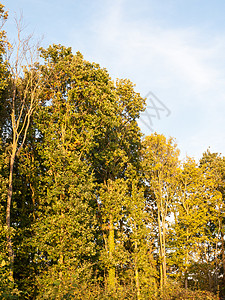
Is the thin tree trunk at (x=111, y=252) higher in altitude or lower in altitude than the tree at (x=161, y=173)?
lower

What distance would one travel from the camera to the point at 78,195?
17172 millimetres

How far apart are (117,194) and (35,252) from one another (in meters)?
8.02

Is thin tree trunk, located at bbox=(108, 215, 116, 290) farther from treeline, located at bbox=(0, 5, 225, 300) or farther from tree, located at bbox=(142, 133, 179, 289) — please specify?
tree, located at bbox=(142, 133, 179, 289)

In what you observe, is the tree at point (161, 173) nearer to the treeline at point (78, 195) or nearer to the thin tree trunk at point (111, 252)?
the treeline at point (78, 195)

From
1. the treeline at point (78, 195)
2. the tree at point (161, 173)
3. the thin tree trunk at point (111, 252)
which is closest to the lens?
the treeline at point (78, 195)

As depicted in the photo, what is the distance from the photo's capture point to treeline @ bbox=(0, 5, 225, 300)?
52.1 ft

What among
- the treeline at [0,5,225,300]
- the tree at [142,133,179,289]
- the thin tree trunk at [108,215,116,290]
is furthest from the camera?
the tree at [142,133,179,289]

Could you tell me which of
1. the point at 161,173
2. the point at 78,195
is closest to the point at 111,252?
the point at 78,195

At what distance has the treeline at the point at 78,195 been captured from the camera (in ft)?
52.1

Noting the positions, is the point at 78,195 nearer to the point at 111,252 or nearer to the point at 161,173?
the point at 111,252

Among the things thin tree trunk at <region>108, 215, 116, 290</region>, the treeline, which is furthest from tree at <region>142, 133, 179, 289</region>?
thin tree trunk at <region>108, 215, 116, 290</region>

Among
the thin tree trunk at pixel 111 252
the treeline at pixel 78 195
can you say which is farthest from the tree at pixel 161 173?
the thin tree trunk at pixel 111 252

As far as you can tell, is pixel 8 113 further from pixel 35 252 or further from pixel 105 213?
pixel 105 213

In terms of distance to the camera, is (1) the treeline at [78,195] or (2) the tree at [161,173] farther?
(2) the tree at [161,173]
